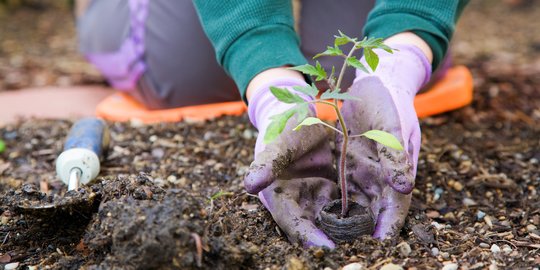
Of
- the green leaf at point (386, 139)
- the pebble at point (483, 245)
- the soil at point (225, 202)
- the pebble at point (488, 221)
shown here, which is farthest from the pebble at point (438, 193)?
the green leaf at point (386, 139)

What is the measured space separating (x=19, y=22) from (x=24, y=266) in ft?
10.2

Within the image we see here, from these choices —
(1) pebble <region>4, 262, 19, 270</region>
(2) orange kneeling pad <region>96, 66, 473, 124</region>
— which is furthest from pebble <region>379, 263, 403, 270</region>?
(2) orange kneeling pad <region>96, 66, 473, 124</region>

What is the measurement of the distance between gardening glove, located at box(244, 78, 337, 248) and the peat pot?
0.05 ft

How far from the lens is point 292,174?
116 centimetres

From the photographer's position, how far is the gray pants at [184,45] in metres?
1.97

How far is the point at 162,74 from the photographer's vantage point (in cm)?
200

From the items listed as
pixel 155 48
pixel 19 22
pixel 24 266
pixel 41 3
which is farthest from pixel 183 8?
pixel 41 3

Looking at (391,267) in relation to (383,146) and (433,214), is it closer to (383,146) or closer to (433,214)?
(383,146)

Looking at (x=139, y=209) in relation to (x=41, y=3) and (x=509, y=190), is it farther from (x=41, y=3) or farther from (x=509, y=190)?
(x=41, y=3)

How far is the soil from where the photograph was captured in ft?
3.08

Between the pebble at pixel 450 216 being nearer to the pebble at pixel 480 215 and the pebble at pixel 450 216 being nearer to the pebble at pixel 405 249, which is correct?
the pebble at pixel 480 215

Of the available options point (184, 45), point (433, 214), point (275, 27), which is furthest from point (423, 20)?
point (184, 45)

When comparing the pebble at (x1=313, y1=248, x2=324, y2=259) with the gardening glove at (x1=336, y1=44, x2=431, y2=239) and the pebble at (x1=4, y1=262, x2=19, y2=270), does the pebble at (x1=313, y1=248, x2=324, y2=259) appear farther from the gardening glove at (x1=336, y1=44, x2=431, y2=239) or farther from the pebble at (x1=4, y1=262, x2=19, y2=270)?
the pebble at (x1=4, y1=262, x2=19, y2=270)

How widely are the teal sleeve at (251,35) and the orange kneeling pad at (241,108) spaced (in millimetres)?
446
